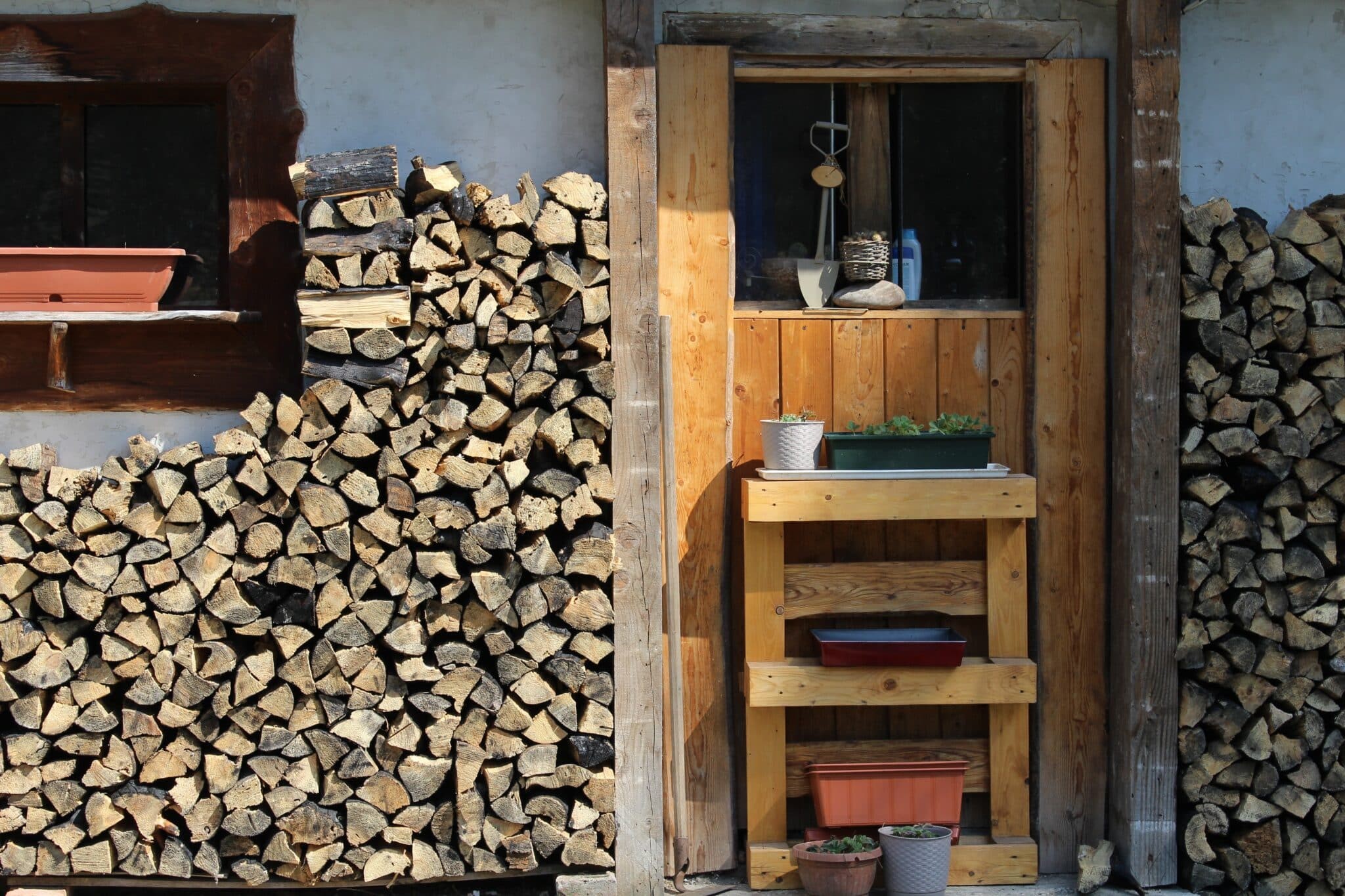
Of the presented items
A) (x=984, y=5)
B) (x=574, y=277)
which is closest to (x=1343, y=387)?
(x=984, y=5)

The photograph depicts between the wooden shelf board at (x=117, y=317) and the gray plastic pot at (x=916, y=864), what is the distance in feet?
8.96

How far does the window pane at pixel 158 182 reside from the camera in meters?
4.17

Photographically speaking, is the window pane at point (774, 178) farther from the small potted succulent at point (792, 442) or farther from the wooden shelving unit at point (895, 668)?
the wooden shelving unit at point (895, 668)

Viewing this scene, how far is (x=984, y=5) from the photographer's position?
13.8 feet

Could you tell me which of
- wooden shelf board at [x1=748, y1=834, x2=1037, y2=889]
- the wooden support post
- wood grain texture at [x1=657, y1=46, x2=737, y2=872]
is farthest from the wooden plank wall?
the wooden support post

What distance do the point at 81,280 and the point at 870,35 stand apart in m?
2.74

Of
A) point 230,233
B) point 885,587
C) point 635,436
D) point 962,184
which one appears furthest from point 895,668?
point 230,233

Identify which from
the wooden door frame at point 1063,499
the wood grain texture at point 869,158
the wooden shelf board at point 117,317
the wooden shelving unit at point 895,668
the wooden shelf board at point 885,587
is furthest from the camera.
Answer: the wood grain texture at point 869,158

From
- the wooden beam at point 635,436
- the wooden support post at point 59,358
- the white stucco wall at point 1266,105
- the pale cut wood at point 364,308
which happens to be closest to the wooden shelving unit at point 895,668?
A: the wooden beam at point 635,436

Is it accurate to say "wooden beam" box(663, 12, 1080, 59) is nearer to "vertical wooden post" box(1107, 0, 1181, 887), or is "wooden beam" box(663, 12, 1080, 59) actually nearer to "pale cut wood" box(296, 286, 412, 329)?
"vertical wooden post" box(1107, 0, 1181, 887)

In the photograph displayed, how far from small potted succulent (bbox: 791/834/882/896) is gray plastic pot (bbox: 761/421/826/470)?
1.23 metres

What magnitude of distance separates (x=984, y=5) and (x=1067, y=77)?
38 cm

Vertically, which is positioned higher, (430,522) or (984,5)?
(984,5)

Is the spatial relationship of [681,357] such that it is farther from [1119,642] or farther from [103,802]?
[103,802]
